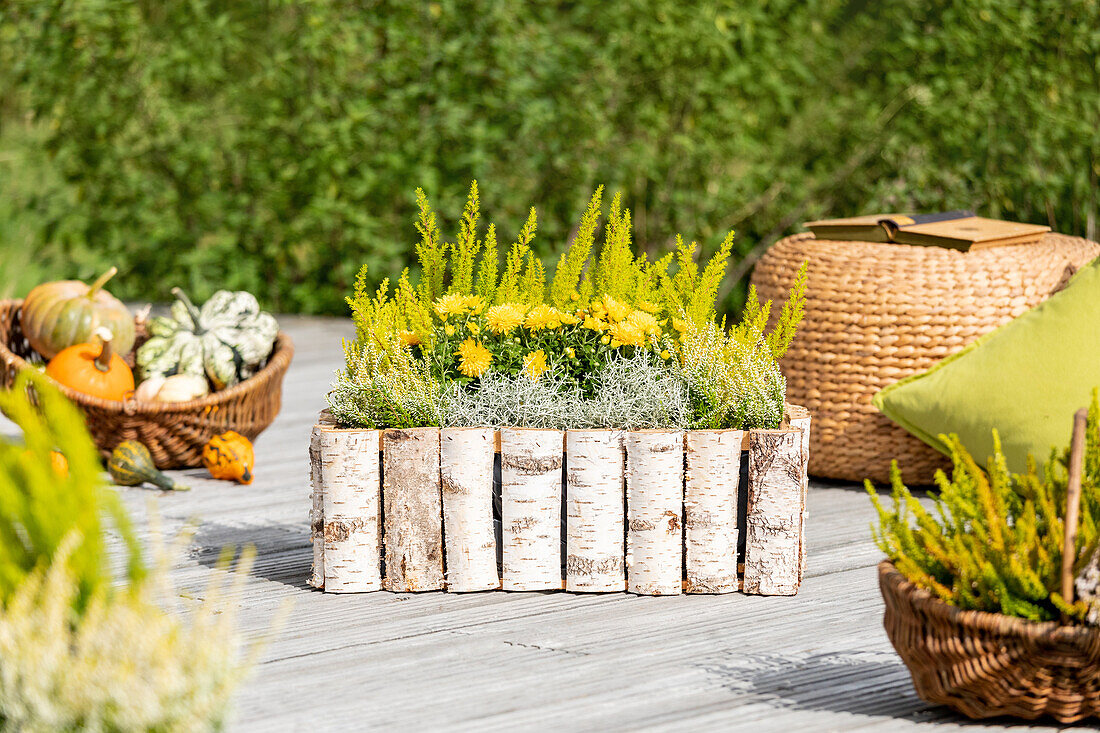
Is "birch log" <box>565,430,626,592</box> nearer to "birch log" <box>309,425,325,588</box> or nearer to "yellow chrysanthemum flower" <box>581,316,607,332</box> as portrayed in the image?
"yellow chrysanthemum flower" <box>581,316,607,332</box>

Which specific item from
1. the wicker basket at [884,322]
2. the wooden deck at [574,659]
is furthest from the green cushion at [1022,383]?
the wooden deck at [574,659]

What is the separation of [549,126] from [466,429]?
2965 millimetres

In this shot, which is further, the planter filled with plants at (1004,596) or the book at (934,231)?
the book at (934,231)

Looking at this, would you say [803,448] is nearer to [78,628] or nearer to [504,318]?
[504,318]

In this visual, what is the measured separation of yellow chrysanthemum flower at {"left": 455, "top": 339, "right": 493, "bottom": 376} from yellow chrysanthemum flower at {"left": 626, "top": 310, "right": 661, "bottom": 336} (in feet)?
0.91

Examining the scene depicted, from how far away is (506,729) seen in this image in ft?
5.46

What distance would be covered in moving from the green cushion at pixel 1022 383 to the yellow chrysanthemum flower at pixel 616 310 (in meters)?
0.85

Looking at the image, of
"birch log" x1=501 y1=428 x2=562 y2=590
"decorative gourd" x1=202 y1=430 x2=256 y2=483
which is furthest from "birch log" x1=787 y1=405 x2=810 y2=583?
"decorative gourd" x1=202 y1=430 x2=256 y2=483

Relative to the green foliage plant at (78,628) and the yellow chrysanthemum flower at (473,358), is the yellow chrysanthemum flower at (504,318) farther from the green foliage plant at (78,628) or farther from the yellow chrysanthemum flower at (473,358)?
the green foliage plant at (78,628)

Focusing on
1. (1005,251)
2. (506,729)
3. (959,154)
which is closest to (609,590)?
(506,729)

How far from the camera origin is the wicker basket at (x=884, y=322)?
289 centimetres

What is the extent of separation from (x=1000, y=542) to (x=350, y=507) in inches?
43.7

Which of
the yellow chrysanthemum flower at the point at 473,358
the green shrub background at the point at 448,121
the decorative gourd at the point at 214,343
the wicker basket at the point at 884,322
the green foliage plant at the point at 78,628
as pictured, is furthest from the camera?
the green shrub background at the point at 448,121

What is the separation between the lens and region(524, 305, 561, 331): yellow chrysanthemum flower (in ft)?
7.59
